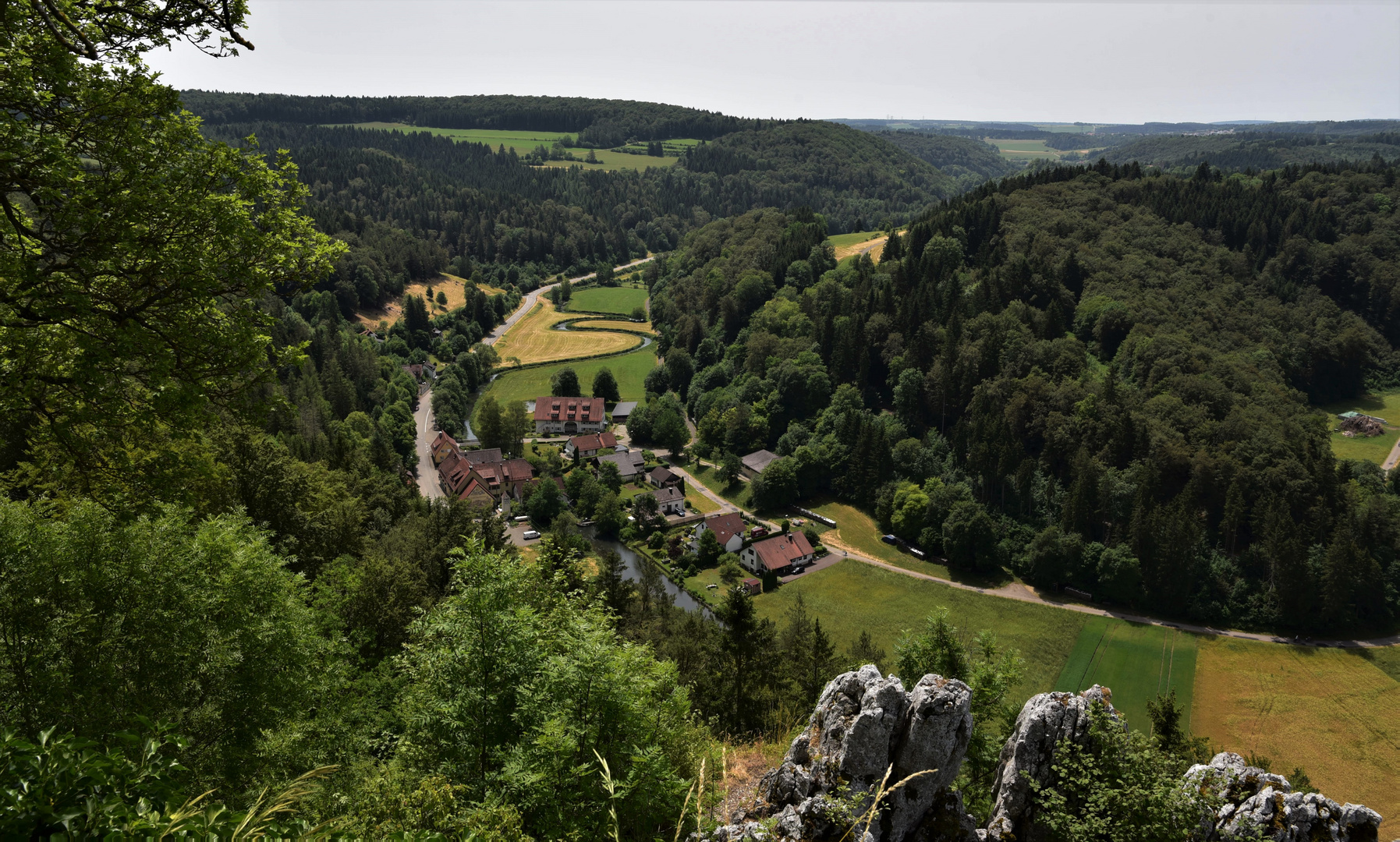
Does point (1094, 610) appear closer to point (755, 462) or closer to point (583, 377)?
point (755, 462)

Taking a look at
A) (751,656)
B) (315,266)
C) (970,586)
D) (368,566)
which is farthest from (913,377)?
(315,266)

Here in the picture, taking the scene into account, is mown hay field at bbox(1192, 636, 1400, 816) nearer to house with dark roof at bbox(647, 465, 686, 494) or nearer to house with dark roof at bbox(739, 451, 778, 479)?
house with dark roof at bbox(739, 451, 778, 479)

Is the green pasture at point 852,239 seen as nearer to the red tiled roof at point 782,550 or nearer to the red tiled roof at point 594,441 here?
the red tiled roof at point 594,441

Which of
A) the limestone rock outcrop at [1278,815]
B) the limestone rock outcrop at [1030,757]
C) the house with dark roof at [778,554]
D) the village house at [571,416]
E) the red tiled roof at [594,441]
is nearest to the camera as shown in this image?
the limestone rock outcrop at [1278,815]

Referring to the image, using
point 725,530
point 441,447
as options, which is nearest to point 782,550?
point 725,530

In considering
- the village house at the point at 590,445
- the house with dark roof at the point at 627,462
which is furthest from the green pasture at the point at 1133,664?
the village house at the point at 590,445

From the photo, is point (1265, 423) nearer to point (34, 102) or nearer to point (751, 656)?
point (751, 656)

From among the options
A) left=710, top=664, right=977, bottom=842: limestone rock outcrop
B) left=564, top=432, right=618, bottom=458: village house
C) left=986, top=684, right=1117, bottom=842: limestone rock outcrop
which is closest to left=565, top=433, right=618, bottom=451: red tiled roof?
left=564, top=432, right=618, bottom=458: village house

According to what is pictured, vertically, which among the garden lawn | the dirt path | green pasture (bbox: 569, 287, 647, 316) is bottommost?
the dirt path
